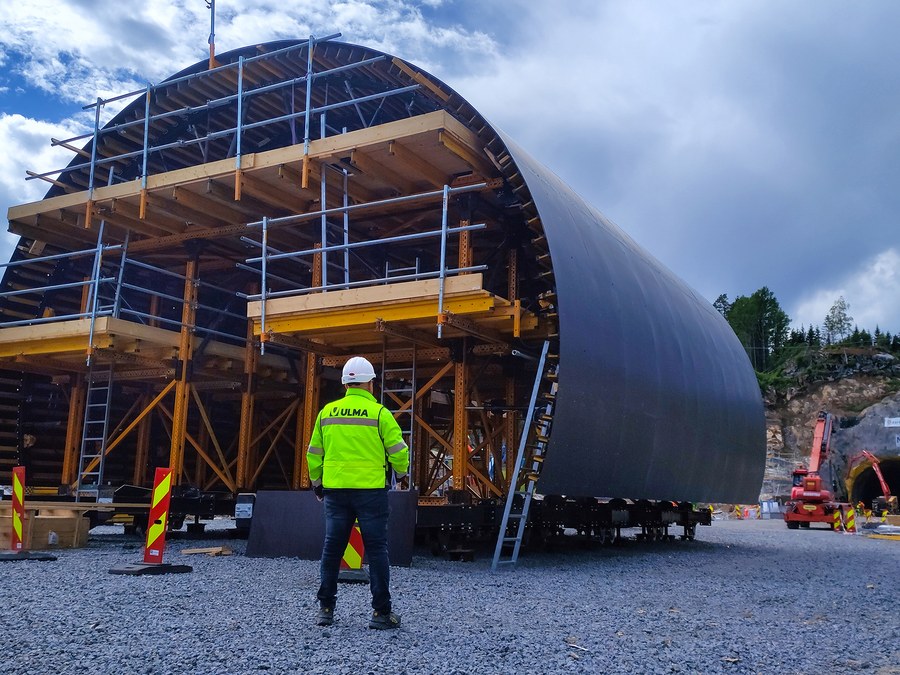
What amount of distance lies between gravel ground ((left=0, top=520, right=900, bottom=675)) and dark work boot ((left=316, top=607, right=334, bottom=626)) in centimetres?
5

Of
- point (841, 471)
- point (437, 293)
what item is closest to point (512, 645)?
point (437, 293)

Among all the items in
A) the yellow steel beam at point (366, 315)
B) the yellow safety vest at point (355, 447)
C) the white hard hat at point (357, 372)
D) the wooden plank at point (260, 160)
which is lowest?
the yellow safety vest at point (355, 447)

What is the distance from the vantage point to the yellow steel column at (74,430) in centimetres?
1582

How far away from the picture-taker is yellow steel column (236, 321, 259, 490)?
15.1m

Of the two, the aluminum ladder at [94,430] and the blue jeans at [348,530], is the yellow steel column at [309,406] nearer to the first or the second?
the aluminum ladder at [94,430]

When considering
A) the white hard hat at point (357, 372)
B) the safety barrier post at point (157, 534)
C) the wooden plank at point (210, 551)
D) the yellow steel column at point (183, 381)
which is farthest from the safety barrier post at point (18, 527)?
the white hard hat at point (357, 372)

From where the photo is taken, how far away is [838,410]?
41.9 metres

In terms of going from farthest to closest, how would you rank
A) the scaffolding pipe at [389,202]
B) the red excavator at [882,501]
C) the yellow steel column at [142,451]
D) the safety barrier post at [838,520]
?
the red excavator at [882,501] → the safety barrier post at [838,520] → the yellow steel column at [142,451] → the scaffolding pipe at [389,202]

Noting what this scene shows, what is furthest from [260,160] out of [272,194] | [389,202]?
[389,202]

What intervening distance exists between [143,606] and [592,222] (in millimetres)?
10241

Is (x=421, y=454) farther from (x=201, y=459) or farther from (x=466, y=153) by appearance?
(x=466, y=153)

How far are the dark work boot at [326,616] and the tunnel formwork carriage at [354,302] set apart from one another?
198 inches

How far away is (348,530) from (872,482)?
1682 inches

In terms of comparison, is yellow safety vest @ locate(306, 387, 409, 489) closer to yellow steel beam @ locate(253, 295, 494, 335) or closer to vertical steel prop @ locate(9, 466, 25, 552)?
yellow steel beam @ locate(253, 295, 494, 335)
